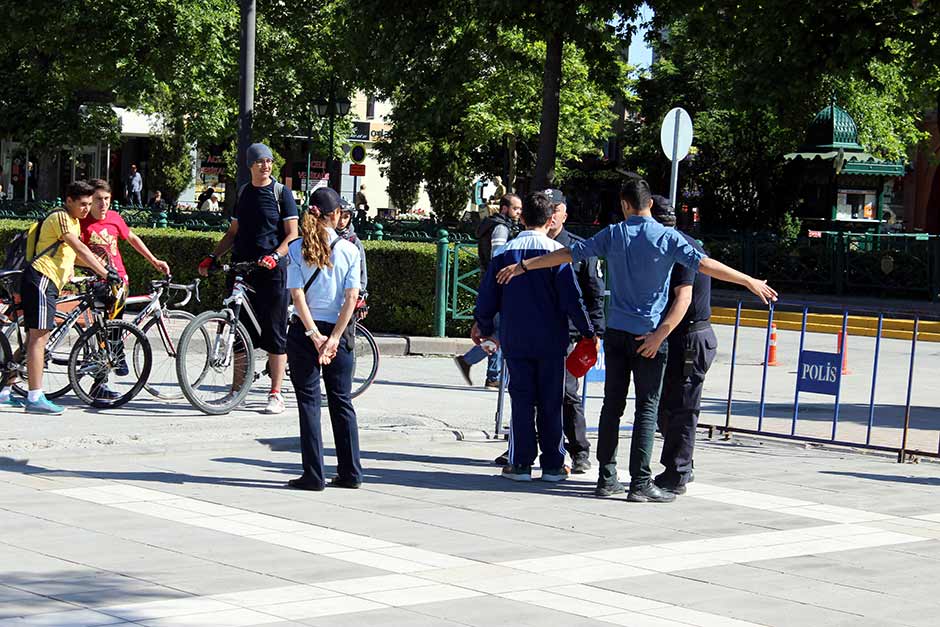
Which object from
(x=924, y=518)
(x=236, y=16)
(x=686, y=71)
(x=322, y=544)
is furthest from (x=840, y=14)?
(x=322, y=544)

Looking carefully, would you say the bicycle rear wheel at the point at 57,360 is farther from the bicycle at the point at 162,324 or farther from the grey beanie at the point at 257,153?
the grey beanie at the point at 257,153

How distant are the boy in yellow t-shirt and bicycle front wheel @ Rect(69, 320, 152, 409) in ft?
0.84

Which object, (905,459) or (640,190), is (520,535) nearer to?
(640,190)

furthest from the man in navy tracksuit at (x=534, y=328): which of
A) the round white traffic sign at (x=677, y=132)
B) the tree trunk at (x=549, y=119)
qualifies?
the tree trunk at (x=549, y=119)

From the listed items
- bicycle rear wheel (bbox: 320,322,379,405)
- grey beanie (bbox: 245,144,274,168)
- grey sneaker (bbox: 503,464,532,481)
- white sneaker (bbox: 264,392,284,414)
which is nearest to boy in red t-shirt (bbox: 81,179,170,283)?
grey beanie (bbox: 245,144,274,168)

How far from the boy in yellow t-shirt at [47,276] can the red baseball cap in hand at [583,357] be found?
3978 millimetres

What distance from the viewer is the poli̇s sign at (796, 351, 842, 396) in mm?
11609

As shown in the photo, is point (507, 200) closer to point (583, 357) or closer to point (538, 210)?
point (538, 210)

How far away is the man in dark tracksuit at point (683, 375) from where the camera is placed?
9.29 m

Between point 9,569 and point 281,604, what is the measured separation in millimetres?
1284

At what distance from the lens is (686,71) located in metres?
44.6

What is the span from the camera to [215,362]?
11.7 meters

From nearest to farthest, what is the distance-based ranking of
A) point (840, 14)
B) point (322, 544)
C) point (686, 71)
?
point (322, 544)
point (840, 14)
point (686, 71)

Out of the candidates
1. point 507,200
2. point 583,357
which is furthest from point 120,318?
point 583,357
